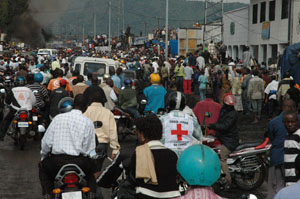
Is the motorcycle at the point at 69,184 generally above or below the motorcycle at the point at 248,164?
above

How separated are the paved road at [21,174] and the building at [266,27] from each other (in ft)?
66.1

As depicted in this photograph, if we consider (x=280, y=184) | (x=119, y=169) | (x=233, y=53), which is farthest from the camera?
(x=233, y=53)

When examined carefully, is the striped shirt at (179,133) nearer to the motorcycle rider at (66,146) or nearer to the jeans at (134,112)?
the motorcycle rider at (66,146)

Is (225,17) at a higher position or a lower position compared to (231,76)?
higher

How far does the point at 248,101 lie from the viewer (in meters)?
21.0

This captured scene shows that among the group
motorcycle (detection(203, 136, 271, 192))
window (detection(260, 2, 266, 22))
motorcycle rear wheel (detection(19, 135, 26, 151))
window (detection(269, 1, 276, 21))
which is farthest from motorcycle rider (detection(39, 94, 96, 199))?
window (detection(260, 2, 266, 22))

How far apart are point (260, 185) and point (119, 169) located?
16.3 ft

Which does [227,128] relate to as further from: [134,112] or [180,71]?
[180,71]

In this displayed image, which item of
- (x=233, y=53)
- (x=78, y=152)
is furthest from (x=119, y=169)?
(x=233, y=53)

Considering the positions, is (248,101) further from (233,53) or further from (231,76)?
(233,53)

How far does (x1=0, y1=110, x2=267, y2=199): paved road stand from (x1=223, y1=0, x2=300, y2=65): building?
2016 centimetres

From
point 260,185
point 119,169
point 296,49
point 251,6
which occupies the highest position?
point 251,6

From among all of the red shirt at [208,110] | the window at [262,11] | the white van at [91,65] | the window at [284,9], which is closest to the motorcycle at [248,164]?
the red shirt at [208,110]

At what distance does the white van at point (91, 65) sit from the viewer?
70.1ft
